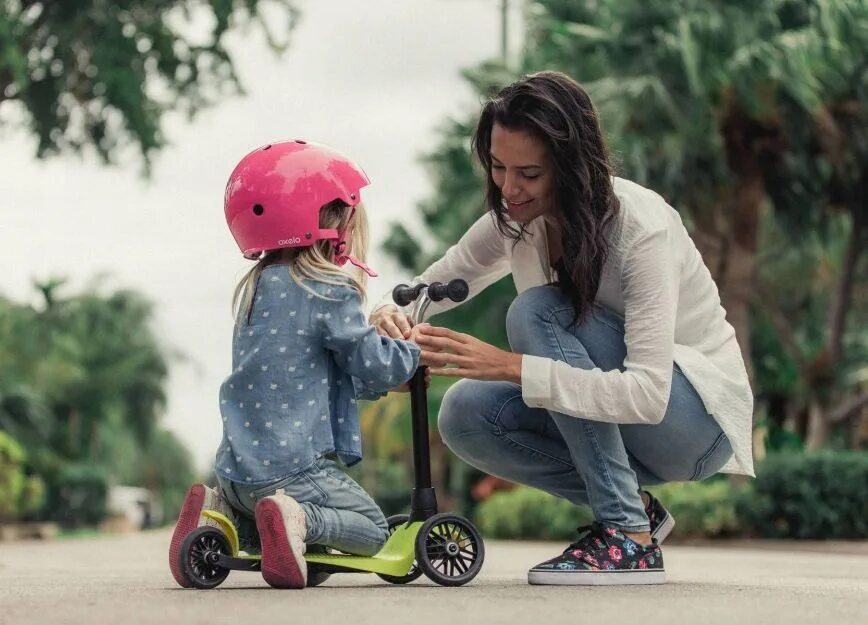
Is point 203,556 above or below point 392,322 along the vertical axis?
below

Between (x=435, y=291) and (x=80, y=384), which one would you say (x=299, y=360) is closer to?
(x=435, y=291)

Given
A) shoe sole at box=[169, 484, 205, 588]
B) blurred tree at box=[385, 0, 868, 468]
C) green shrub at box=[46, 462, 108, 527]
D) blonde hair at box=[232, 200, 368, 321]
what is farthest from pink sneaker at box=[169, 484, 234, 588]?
green shrub at box=[46, 462, 108, 527]

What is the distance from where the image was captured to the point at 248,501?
424 centimetres

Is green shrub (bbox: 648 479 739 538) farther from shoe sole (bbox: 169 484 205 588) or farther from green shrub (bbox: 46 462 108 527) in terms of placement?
green shrub (bbox: 46 462 108 527)

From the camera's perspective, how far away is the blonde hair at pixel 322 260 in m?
4.33

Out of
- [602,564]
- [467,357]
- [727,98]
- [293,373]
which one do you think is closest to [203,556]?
[293,373]

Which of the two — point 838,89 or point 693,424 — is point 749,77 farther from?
point 693,424

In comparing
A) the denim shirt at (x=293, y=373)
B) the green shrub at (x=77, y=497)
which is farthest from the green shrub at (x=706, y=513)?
the green shrub at (x=77, y=497)

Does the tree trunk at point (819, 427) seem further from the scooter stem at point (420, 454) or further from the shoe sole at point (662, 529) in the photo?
the scooter stem at point (420, 454)

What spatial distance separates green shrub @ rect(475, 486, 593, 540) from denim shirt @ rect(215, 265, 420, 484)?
447 inches

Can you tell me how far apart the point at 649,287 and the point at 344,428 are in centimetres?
106

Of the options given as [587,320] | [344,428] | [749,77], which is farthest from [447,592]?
[749,77]

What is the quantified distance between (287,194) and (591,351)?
1116mm

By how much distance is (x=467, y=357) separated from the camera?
4.26m
